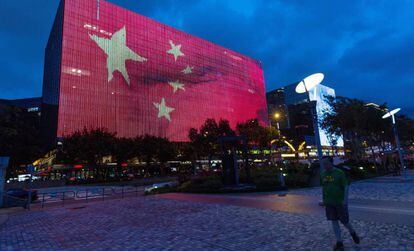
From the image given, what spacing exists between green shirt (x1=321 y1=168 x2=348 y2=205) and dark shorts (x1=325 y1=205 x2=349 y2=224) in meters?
0.11

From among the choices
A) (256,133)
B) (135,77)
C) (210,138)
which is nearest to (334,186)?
(210,138)

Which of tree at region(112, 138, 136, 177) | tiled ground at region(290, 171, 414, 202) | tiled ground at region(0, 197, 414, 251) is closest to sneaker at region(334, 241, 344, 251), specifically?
tiled ground at region(0, 197, 414, 251)

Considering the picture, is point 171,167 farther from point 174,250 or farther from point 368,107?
point 174,250

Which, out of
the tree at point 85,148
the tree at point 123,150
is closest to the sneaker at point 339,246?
the tree at point 85,148

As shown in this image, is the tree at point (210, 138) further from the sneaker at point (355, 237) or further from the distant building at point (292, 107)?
the distant building at point (292, 107)

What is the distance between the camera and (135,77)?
8656 cm

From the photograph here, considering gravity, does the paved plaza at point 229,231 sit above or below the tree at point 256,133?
below

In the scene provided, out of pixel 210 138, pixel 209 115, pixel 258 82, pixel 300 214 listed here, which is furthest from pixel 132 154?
pixel 258 82

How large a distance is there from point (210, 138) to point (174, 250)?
2254 inches

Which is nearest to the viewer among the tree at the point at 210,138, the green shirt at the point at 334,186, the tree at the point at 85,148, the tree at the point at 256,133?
the green shirt at the point at 334,186

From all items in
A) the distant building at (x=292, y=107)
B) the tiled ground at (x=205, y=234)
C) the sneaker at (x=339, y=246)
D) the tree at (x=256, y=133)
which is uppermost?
the distant building at (x=292, y=107)

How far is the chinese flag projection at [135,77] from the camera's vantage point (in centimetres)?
7344

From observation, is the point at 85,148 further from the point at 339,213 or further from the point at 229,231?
the point at 339,213

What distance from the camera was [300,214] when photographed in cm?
982
